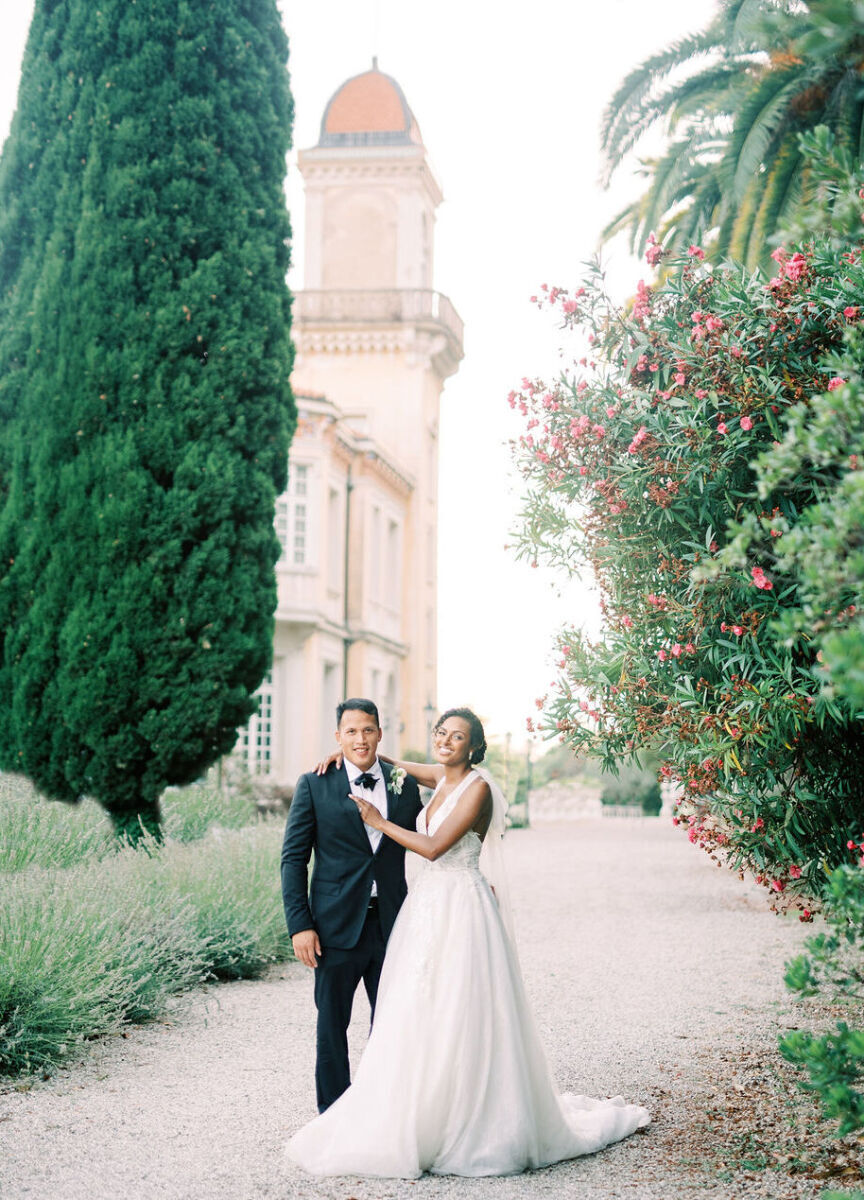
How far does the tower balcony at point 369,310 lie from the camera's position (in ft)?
106

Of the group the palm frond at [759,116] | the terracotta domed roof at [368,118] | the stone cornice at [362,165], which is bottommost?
the palm frond at [759,116]

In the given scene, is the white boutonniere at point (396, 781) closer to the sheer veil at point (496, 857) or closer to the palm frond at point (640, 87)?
the sheer veil at point (496, 857)

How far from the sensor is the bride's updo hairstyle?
15.7 ft

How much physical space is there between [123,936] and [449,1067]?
3.53 metres

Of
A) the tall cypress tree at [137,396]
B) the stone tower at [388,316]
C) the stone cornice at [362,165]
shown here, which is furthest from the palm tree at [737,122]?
the stone cornice at [362,165]

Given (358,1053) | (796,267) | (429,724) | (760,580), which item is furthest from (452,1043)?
(429,724)

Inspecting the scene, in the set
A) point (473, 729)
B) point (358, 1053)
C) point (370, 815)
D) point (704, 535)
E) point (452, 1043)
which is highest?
point (704, 535)

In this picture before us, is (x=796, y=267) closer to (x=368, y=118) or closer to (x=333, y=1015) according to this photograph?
(x=333, y=1015)

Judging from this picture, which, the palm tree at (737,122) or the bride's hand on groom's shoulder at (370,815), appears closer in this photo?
the bride's hand on groom's shoulder at (370,815)

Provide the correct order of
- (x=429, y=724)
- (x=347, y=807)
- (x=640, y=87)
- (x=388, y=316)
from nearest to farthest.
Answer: (x=347, y=807)
(x=640, y=87)
(x=429, y=724)
(x=388, y=316)

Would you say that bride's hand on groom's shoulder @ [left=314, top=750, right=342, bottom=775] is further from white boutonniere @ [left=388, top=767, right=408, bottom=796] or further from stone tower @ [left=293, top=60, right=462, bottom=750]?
stone tower @ [left=293, top=60, right=462, bottom=750]

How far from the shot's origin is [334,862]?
4.83 m

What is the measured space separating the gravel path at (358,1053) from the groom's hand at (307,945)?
0.72 metres

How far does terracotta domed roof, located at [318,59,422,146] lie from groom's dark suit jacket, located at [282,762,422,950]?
30730 mm
